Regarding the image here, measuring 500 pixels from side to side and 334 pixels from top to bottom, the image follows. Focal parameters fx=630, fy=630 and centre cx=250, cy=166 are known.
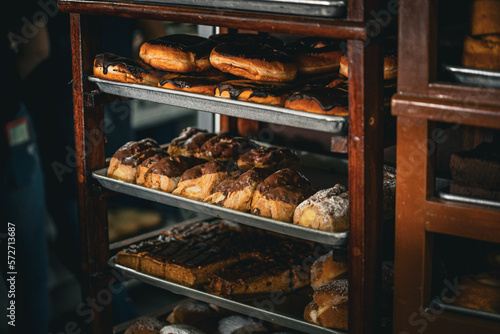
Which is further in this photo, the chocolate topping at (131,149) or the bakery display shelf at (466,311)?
the chocolate topping at (131,149)

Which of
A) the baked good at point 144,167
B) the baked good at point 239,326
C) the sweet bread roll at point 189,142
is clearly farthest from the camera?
the sweet bread roll at point 189,142

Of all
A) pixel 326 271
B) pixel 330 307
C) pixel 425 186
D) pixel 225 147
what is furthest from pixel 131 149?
pixel 425 186

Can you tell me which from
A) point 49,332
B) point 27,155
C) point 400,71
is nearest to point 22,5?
point 27,155

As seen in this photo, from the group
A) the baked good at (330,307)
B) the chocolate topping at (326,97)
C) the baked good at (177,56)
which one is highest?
the baked good at (177,56)

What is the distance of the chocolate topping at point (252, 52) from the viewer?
75.3 inches

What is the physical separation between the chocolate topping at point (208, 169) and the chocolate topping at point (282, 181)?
0.62ft

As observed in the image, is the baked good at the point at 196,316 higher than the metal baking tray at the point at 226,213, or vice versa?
the metal baking tray at the point at 226,213

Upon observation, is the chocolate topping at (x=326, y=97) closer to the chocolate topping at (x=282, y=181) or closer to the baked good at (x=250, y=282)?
the chocolate topping at (x=282, y=181)

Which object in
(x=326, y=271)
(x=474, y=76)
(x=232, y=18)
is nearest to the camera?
(x=474, y=76)

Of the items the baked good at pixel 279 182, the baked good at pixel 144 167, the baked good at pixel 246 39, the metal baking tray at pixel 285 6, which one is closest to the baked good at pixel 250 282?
the baked good at pixel 279 182

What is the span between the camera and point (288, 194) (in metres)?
1.89

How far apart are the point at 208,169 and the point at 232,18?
548 mm

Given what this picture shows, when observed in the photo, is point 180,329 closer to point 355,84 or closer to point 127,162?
point 127,162

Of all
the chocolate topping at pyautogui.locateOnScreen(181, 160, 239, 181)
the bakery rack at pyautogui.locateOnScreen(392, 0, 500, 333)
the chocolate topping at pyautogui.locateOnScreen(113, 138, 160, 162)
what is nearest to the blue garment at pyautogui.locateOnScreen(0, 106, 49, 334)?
the chocolate topping at pyautogui.locateOnScreen(113, 138, 160, 162)
